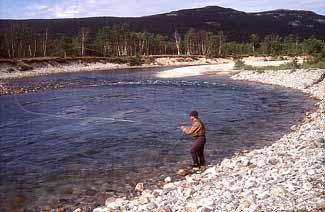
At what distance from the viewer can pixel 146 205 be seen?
10148 mm

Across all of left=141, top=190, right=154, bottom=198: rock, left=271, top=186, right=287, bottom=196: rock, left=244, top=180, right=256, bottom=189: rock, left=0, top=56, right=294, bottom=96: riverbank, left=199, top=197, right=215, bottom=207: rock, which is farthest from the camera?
left=0, top=56, right=294, bottom=96: riverbank

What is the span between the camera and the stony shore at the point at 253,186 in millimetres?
8859

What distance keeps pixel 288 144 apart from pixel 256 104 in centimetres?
1522

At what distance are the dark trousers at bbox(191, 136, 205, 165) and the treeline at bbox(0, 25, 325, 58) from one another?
8801 cm

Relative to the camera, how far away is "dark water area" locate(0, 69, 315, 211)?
12.9 m

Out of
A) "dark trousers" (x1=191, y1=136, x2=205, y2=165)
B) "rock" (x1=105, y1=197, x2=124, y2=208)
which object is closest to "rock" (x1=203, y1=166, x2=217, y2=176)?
"dark trousers" (x1=191, y1=136, x2=205, y2=165)

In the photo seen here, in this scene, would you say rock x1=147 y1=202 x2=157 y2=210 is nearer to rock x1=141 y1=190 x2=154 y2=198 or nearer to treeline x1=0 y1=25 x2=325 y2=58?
rock x1=141 y1=190 x2=154 y2=198

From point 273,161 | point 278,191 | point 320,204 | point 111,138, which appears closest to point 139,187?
point 273,161

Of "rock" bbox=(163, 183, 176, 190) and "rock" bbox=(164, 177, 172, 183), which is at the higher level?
"rock" bbox=(163, 183, 176, 190)

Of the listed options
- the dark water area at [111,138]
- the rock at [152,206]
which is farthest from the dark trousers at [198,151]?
the rock at [152,206]

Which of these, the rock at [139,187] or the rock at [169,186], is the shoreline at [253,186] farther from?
the rock at [139,187]

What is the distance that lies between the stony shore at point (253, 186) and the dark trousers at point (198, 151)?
1.92 ft

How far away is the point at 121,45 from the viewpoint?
465 ft

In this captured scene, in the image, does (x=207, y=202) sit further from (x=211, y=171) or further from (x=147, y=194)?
(x=211, y=171)
